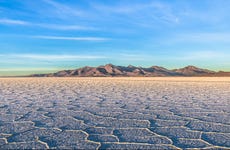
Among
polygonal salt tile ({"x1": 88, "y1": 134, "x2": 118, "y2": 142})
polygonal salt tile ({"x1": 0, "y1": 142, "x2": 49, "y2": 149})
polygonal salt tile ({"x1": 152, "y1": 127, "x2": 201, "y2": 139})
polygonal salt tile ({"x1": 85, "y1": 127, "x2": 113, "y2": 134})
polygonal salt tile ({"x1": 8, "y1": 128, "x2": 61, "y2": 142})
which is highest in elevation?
polygonal salt tile ({"x1": 152, "y1": 127, "x2": 201, "y2": 139})

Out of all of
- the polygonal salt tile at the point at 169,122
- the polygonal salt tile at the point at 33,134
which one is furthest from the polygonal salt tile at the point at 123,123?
the polygonal salt tile at the point at 33,134

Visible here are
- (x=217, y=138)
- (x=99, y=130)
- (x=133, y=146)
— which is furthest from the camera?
(x=99, y=130)

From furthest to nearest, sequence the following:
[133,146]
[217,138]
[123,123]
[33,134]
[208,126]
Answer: [123,123] < [208,126] < [33,134] < [217,138] < [133,146]

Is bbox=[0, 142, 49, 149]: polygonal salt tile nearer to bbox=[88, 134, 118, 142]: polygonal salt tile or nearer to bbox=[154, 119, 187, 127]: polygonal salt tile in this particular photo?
bbox=[88, 134, 118, 142]: polygonal salt tile

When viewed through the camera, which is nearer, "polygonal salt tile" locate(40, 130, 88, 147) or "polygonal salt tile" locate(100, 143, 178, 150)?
"polygonal salt tile" locate(100, 143, 178, 150)

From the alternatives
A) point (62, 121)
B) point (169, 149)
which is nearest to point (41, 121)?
point (62, 121)

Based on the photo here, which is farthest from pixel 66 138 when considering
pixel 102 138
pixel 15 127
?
pixel 15 127

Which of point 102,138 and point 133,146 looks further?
point 102,138

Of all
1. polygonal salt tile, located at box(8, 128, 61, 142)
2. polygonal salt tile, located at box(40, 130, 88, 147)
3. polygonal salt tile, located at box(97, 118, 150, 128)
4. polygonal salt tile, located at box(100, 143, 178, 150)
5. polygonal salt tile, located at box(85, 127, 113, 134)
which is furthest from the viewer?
polygonal salt tile, located at box(97, 118, 150, 128)

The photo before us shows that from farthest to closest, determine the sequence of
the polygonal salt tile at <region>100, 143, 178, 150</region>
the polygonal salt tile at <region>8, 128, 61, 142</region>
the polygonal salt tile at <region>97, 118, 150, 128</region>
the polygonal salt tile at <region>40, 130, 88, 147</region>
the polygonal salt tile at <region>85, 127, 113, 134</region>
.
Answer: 1. the polygonal salt tile at <region>97, 118, 150, 128</region>
2. the polygonal salt tile at <region>85, 127, 113, 134</region>
3. the polygonal salt tile at <region>8, 128, 61, 142</region>
4. the polygonal salt tile at <region>40, 130, 88, 147</region>
5. the polygonal salt tile at <region>100, 143, 178, 150</region>

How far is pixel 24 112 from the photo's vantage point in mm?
3324

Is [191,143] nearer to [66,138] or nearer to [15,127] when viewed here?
[66,138]

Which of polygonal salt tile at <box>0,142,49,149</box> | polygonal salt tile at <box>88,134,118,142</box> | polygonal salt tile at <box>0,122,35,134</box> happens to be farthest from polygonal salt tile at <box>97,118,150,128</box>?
polygonal salt tile at <box>0,142,49,149</box>

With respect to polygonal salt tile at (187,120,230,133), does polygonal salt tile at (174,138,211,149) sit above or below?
below
